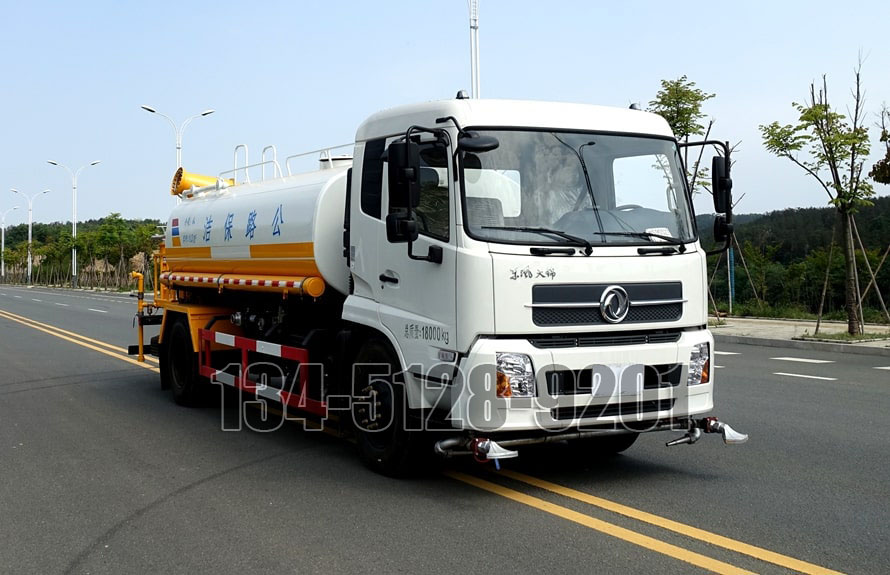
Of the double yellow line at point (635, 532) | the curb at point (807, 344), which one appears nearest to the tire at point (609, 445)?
the double yellow line at point (635, 532)

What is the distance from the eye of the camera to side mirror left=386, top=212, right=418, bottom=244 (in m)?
5.61

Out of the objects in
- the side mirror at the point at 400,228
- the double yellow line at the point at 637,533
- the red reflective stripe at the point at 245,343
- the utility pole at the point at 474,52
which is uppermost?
the utility pole at the point at 474,52

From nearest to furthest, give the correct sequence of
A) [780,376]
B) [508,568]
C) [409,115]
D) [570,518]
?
1. [508,568]
2. [570,518]
3. [409,115]
4. [780,376]

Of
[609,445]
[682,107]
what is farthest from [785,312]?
[609,445]

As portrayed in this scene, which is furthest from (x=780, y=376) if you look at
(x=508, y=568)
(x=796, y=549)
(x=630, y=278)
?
(x=508, y=568)

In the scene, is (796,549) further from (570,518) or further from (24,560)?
(24,560)

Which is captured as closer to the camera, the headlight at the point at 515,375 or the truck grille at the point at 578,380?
the headlight at the point at 515,375

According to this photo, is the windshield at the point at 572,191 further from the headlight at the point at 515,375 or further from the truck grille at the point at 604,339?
the headlight at the point at 515,375

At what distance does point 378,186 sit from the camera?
6.43 meters

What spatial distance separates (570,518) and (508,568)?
92 centimetres

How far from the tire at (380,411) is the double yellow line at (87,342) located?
7290 mm

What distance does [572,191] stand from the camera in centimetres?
582

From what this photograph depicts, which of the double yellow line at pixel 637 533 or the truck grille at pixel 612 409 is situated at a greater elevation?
the truck grille at pixel 612 409

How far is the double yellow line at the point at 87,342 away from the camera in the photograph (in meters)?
14.2
